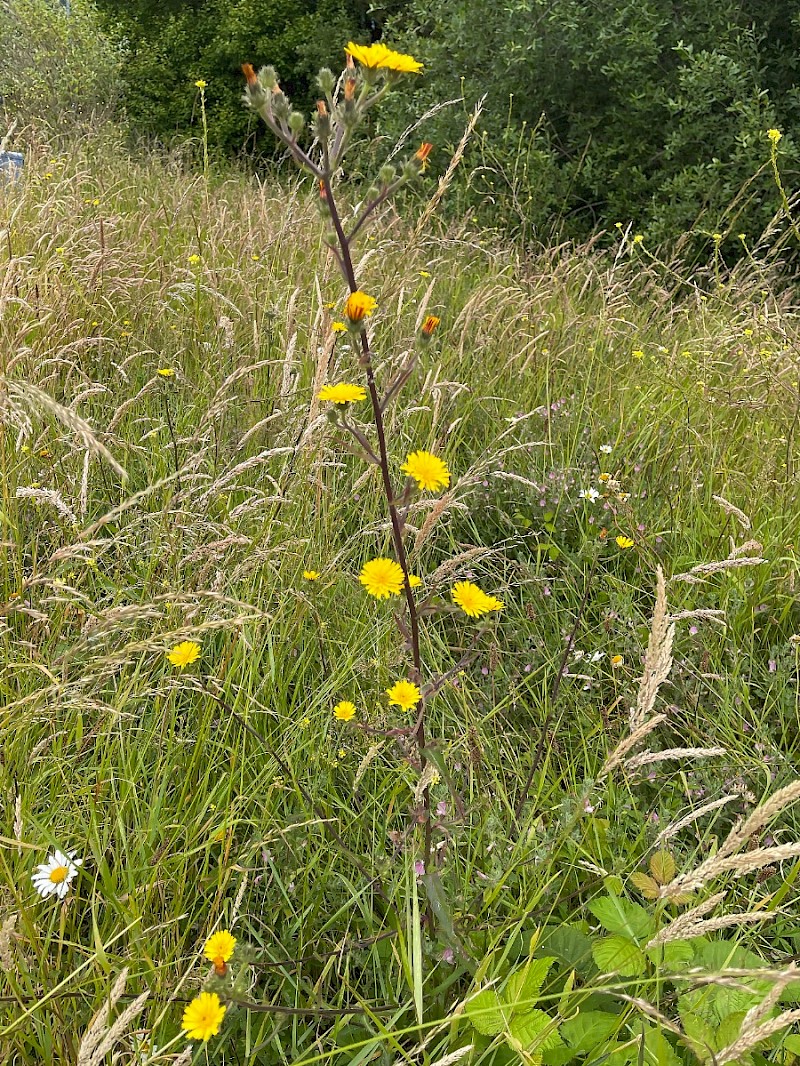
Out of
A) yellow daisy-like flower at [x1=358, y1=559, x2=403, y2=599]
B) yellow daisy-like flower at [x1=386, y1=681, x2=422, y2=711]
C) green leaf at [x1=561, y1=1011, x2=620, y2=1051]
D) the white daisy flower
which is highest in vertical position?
yellow daisy-like flower at [x1=358, y1=559, x2=403, y2=599]

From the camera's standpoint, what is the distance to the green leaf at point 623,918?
999mm

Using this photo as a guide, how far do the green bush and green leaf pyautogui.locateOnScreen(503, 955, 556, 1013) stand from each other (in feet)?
25.9

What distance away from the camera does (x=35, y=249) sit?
2713 mm

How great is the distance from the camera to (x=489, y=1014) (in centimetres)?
91

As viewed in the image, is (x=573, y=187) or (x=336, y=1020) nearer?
(x=336, y=1020)

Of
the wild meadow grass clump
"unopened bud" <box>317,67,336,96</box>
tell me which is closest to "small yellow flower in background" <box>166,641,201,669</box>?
the wild meadow grass clump

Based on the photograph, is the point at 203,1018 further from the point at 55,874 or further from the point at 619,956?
the point at 619,956

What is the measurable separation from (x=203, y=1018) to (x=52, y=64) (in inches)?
424

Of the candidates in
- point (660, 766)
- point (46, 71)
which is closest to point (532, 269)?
point (660, 766)

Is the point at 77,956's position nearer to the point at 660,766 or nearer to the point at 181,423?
the point at 660,766

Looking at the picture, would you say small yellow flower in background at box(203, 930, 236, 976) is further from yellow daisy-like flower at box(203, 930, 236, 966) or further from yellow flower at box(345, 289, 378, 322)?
yellow flower at box(345, 289, 378, 322)

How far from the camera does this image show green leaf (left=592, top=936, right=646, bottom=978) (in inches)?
36.5

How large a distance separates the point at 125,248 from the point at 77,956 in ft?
7.97

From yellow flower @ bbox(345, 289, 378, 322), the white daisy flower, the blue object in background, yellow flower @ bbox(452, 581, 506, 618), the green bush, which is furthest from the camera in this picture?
the green bush
